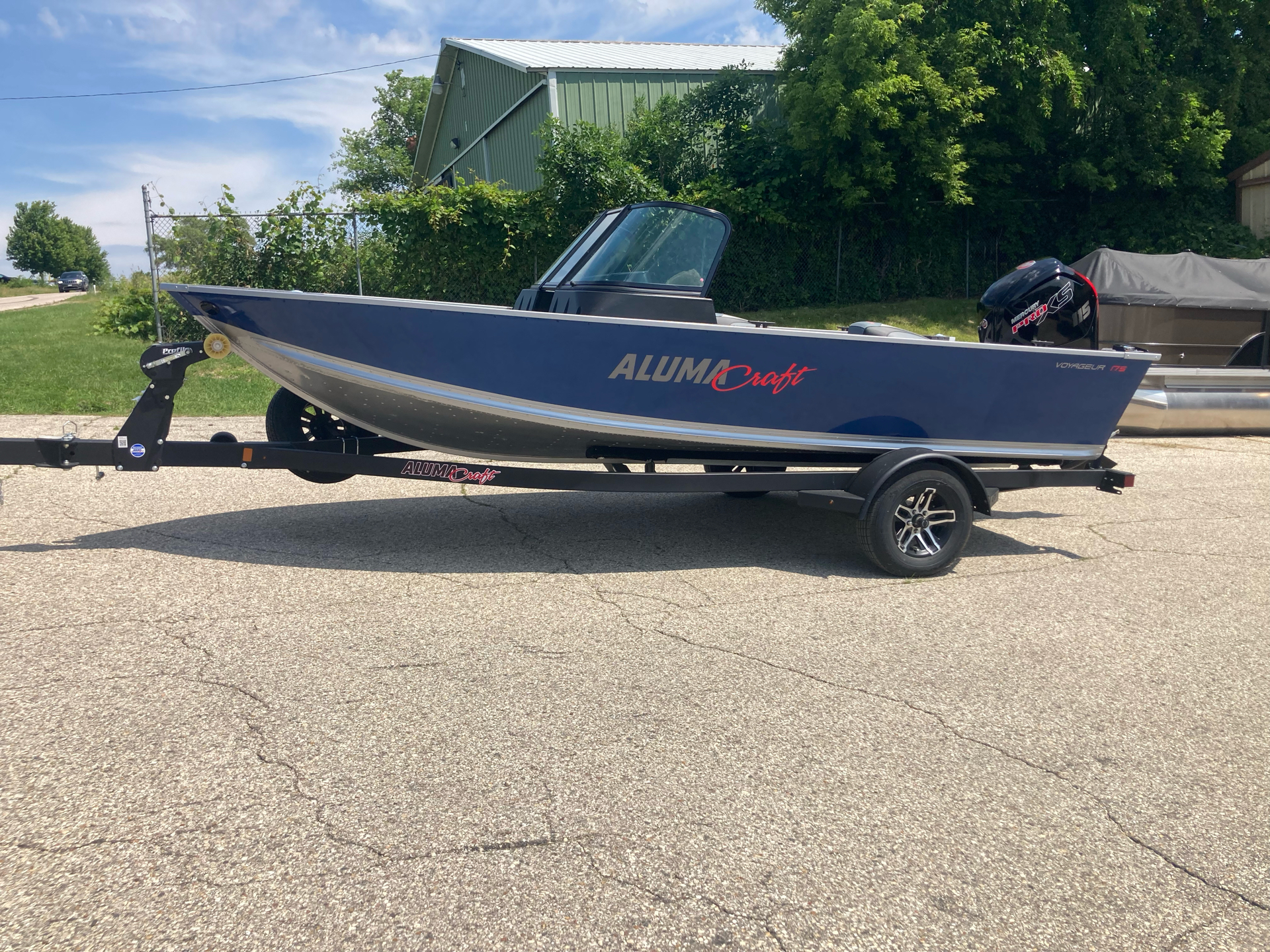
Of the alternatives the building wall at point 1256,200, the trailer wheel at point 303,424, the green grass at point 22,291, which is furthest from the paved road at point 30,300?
the building wall at point 1256,200

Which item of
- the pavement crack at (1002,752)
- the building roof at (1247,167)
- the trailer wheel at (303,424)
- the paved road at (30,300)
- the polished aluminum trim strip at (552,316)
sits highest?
the building roof at (1247,167)

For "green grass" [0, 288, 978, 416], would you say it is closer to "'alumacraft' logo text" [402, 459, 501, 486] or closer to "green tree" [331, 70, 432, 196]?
"'alumacraft' logo text" [402, 459, 501, 486]

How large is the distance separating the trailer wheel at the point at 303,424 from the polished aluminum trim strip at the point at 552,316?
0.95 m

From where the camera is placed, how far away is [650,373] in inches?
202

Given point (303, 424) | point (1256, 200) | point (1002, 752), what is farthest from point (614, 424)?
point (1256, 200)

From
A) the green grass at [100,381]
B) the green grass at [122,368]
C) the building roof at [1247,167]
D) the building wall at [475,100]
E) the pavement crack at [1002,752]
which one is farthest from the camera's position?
the building wall at [475,100]

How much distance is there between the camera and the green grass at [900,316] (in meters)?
18.0

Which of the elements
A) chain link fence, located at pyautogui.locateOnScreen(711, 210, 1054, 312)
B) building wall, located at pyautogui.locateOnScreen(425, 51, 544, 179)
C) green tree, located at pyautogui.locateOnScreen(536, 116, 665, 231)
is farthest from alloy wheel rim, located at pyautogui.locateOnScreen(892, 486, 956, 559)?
Result: building wall, located at pyautogui.locateOnScreen(425, 51, 544, 179)

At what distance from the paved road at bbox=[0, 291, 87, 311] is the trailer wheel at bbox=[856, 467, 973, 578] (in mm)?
36405

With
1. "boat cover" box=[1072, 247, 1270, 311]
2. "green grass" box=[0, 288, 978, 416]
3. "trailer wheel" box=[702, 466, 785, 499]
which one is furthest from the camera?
"boat cover" box=[1072, 247, 1270, 311]

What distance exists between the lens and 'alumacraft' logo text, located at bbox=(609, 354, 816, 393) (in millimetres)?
5102

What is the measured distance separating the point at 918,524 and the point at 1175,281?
34.6 feet

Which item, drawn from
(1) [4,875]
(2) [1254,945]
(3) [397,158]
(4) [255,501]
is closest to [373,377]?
(4) [255,501]

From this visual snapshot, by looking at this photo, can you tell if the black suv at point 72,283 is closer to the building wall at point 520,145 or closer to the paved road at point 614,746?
the building wall at point 520,145
